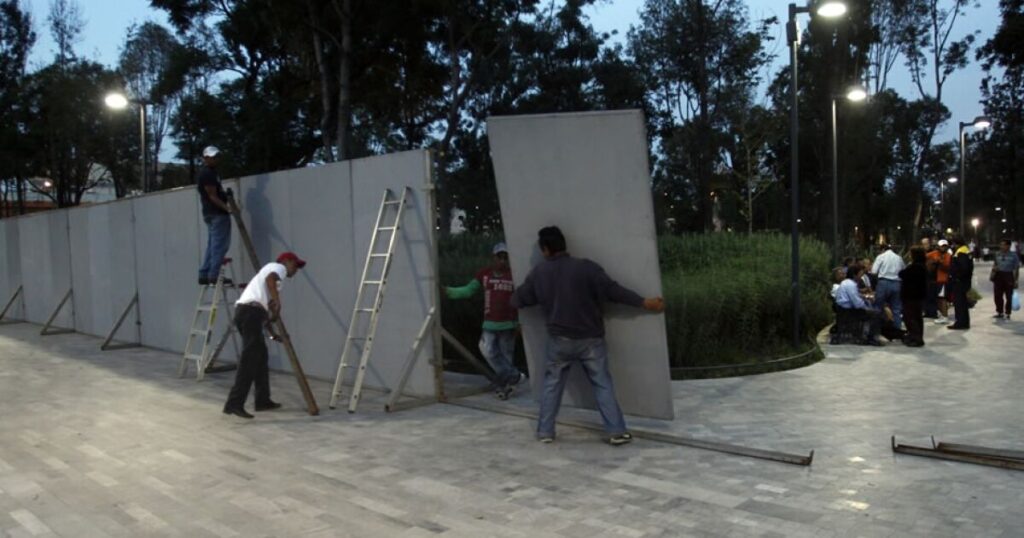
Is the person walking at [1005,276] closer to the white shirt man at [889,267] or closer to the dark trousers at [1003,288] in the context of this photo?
the dark trousers at [1003,288]

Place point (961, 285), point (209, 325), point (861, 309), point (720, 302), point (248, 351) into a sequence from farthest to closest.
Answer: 1. point (961, 285)
2. point (861, 309)
3. point (720, 302)
4. point (209, 325)
5. point (248, 351)

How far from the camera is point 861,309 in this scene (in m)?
12.3

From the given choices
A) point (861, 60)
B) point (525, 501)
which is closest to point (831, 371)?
point (525, 501)

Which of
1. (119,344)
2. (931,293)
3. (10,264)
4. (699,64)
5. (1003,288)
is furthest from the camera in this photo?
(699,64)

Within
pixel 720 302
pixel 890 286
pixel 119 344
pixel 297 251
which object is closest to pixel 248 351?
pixel 297 251

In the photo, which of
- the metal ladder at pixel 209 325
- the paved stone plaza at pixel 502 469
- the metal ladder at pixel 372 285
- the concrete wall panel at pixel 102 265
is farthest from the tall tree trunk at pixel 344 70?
the paved stone plaza at pixel 502 469

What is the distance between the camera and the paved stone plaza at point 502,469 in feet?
15.6

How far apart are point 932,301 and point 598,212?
12.3 metres

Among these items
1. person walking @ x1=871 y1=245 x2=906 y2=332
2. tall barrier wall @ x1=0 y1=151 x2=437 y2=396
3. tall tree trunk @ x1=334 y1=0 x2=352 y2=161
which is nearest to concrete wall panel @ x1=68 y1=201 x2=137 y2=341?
tall barrier wall @ x1=0 y1=151 x2=437 y2=396

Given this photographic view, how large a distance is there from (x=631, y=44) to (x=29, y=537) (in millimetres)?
33733

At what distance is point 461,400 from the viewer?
8.49 metres

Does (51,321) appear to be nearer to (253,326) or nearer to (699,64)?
(253,326)

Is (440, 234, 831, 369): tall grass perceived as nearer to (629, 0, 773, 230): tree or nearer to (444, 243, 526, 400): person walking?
(444, 243, 526, 400): person walking

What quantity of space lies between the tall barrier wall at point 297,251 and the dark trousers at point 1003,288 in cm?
1275
